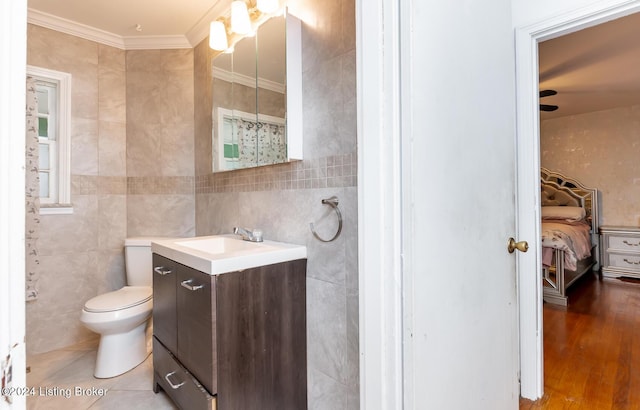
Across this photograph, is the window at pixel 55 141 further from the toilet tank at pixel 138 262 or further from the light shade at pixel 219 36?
the light shade at pixel 219 36

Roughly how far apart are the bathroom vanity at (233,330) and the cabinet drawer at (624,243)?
472 centimetres

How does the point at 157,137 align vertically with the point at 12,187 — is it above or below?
above

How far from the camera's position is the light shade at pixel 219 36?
2.08 meters

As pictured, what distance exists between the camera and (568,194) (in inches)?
180

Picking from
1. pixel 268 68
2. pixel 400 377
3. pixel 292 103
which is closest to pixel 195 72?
pixel 268 68

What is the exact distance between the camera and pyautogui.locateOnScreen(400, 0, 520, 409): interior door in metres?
0.80

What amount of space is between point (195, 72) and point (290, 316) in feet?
7.14

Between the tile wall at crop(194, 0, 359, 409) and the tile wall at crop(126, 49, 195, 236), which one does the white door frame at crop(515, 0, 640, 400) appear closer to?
the tile wall at crop(194, 0, 359, 409)

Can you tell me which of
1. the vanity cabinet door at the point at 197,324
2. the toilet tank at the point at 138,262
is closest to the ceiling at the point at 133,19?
the toilet tank at the point at 138,262

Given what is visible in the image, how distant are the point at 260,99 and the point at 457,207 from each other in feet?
4.24

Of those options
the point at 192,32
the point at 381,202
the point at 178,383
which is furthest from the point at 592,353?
the point at 192,32

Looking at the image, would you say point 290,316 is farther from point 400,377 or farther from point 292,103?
point 292,103

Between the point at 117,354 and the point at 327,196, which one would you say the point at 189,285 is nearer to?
the point at 327,196

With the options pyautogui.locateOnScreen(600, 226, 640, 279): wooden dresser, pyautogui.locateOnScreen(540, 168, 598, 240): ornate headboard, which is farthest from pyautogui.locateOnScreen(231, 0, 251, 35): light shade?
pyautogui.locateOnScreen(600, 226, 640, 279): wooden dresser
